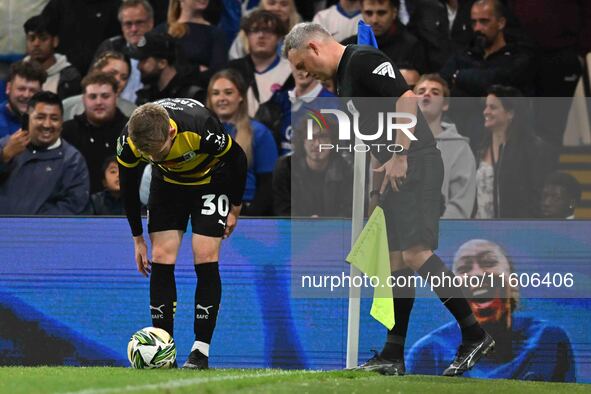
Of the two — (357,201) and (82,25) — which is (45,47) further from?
(357,201)

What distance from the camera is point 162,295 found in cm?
954

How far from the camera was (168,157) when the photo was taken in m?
9.21

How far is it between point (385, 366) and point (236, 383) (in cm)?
156

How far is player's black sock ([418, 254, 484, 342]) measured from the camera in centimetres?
947

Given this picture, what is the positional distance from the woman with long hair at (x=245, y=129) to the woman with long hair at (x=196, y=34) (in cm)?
140

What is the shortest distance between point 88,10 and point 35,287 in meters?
4.42

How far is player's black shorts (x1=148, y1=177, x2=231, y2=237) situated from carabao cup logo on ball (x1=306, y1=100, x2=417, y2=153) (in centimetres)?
117

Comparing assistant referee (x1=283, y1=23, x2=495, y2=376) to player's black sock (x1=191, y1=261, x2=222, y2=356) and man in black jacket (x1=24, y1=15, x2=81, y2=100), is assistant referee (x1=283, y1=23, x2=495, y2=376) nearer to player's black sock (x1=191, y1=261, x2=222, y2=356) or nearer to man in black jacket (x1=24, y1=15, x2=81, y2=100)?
player's black sock (x1=191, y1=261, x2=222, y2=356)

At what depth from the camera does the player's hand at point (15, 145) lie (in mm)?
12406

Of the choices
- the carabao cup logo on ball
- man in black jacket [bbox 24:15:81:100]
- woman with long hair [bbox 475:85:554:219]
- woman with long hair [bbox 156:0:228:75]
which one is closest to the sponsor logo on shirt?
the carabao cup logo on ball

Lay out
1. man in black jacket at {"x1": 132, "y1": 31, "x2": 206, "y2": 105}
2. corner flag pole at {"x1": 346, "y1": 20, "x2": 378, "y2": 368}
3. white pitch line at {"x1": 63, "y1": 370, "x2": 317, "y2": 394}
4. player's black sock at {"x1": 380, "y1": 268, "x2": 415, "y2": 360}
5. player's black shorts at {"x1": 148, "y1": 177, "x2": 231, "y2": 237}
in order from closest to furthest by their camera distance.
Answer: white pitch line at {"x1": 63, "y1": 370, "x2": 317, "y2": 394} → player's black shorts at {"x1": 148, "y1": 177, "x2": 231, "y2": 237} → player's black sock at {"x1": 380, "y1": 268, "x2": 415, "y2": 360} → corner flag pole at {"x1": 346, "y1": 20, "x2": 378, "y2": 368} → man in black jacket at {"x1": 132, "y1": 31, "x2": 206, "y2": 105}

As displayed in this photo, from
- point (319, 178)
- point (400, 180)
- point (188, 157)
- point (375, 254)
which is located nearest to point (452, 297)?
point (375, 254)

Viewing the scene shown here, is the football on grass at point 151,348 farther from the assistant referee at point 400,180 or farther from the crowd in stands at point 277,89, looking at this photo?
the crowd in stands at point 277,89

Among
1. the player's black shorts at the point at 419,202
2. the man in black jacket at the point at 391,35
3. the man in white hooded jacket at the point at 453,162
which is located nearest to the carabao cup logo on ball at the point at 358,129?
the player's black shorts at the point at 419,202
